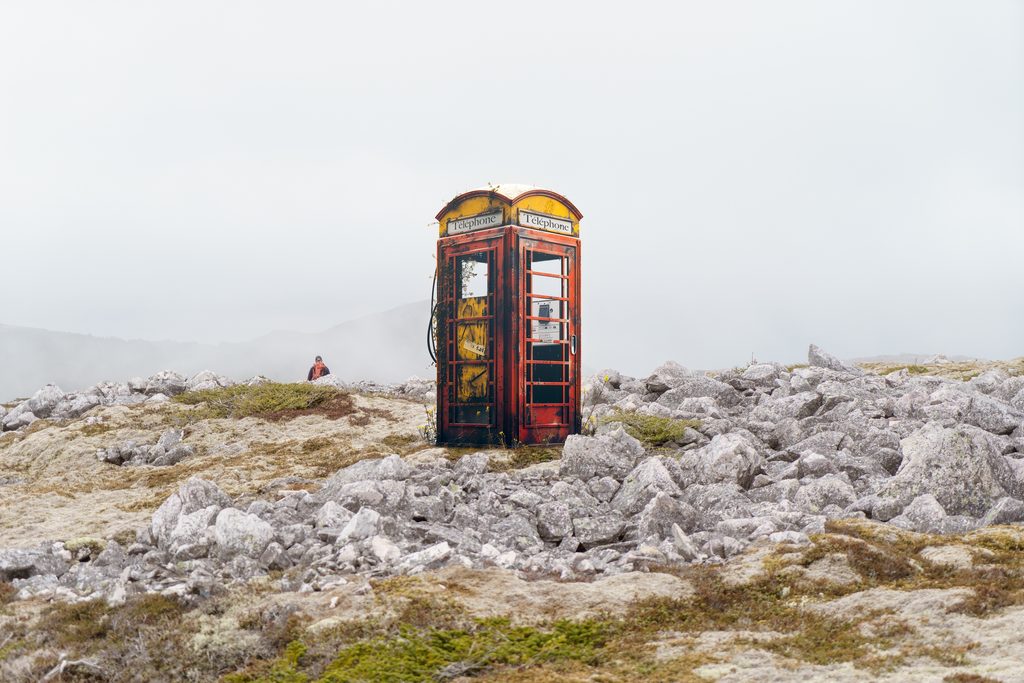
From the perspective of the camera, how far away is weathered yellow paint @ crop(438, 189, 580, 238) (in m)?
12.8

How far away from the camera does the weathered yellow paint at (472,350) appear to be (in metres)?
13.3

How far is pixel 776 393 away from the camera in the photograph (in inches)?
579

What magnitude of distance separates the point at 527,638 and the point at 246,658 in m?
1.89

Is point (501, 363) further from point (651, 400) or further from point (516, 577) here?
point (516, 577)

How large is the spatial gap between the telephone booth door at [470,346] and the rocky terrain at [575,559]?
→ 817 mm

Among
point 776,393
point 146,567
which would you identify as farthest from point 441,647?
point 776,393

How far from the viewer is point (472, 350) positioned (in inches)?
528

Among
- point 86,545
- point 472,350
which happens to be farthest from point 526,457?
point 86,545

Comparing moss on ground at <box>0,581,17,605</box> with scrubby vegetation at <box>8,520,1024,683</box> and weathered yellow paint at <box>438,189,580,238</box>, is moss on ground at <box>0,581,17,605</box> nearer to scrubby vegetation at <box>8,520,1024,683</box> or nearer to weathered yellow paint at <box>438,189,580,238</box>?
scrubby vegetation at <box>8,520,1024,683</box>

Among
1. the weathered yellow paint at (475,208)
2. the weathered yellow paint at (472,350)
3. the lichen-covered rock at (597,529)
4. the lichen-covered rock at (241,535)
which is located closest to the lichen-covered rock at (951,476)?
the lichen-covered rock at (597,529)

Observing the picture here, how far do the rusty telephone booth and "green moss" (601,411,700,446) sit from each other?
3.62 ft

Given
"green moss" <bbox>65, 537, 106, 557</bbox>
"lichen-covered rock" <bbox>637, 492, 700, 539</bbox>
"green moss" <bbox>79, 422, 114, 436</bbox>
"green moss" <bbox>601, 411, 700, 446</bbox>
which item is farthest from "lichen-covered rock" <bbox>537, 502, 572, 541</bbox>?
"green moss" <bbox>79, 422, 114, 436</bbox>

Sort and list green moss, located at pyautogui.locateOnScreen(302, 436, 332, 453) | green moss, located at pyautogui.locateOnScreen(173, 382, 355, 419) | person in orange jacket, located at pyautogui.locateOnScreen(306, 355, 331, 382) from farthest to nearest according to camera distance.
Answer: person in orange jacket, located at pyautogui.locateOnScreen(306, 355, 331, 382)
green moss, located at pyautogui.locateOnScreen(173, 382, 355, 419)
green moss, located at pyautogui.locateOnScreen(302, 436, 332, 453)

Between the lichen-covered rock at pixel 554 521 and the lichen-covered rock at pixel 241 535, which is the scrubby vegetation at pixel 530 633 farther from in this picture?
the lichen-covered rock at pixel 554 521
